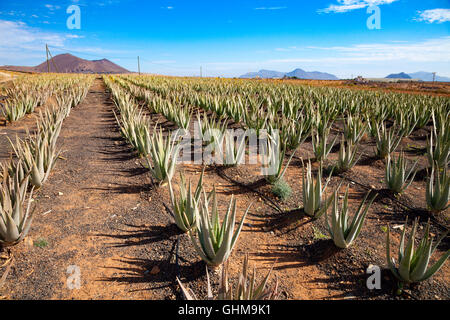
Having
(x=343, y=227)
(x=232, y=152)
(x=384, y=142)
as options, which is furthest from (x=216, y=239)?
(x=384, y=142)

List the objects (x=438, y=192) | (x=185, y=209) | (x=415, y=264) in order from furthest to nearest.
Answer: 1. (x=438, y=192)
2. (x=185, y=209)
3. (x=415, y=264)

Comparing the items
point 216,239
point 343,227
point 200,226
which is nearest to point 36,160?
point 200,226

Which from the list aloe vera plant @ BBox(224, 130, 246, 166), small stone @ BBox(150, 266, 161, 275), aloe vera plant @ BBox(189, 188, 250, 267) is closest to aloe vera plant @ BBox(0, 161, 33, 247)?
small stone @ BBox(150, 266, 161, 275)

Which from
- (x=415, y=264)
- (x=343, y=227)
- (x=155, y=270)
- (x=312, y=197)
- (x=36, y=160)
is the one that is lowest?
(x=155, y=270)

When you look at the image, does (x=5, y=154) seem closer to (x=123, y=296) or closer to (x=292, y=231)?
(x=123, y=296)

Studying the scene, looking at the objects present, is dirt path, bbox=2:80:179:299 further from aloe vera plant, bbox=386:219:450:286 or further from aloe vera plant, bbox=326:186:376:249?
aloe vera plant, bbox=386:219:450:286

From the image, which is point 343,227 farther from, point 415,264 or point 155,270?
point 155,270

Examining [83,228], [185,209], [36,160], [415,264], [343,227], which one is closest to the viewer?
[415,264]

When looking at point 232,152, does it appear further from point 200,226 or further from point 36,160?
point 36,160

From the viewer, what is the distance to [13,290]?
1536 mm

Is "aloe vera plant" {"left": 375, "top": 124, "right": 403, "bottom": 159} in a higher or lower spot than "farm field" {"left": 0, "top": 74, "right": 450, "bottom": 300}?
higher

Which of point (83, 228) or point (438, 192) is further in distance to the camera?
point (438, 192)

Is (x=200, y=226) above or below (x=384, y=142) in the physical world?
below

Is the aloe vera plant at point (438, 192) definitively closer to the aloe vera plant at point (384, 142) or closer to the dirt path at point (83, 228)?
the aloe vera plant at point (384, 142)
